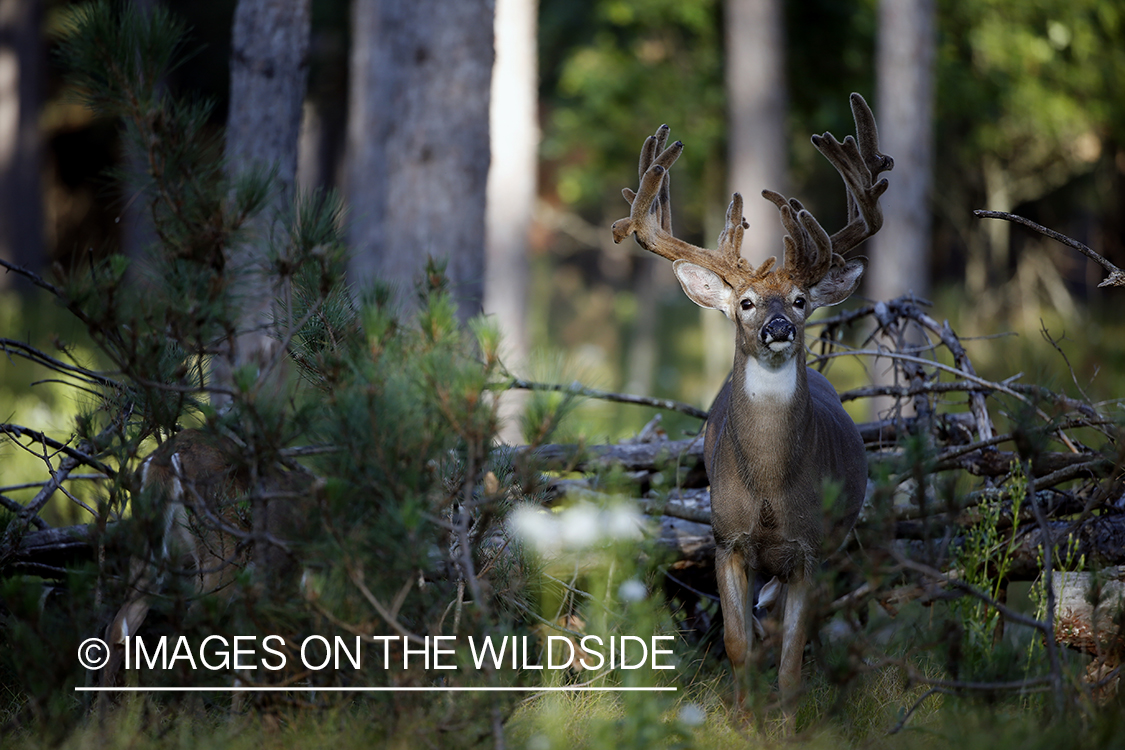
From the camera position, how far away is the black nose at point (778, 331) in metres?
3.64

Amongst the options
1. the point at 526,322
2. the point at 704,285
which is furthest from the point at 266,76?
the point at 526,322

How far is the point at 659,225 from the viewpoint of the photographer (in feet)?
14.1

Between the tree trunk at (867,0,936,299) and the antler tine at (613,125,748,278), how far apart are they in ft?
23.2

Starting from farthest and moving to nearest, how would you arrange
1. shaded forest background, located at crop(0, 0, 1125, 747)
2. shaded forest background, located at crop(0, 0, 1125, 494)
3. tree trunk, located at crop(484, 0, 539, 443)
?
1. shaded forest background, located at crop(0, 0, 1125, 494)
2. tree trunk, located at crop(484, 0, 539, 443)
3. shaded forest background, located at crop(0, 0, 1125, 747)

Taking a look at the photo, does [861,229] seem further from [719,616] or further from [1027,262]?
[1027,262]

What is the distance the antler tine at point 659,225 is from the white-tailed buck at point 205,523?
1.67 m

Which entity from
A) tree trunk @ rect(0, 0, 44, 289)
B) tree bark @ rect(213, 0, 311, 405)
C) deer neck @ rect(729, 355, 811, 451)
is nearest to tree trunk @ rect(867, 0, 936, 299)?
tree bark @ rect(213, 0, 311, 405)

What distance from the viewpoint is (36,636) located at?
9.53 ft

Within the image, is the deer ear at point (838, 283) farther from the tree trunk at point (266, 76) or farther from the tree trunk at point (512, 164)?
the tree trunk at point (512, 164)

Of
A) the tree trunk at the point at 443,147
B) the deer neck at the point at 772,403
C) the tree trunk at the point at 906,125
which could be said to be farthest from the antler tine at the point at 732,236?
the tree trunk at the point at 906,125

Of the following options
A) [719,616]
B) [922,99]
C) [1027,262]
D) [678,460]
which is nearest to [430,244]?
[678,460]

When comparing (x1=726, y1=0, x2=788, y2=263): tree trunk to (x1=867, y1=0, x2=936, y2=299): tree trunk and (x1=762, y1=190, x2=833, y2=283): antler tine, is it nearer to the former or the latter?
(x1=867, y1=0, x2=936, y2=299): tree trunk

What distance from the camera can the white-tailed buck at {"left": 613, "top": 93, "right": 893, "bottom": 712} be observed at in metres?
3.74

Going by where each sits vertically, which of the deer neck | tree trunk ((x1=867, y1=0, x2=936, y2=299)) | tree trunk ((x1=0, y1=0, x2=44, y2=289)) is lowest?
the deer neck
